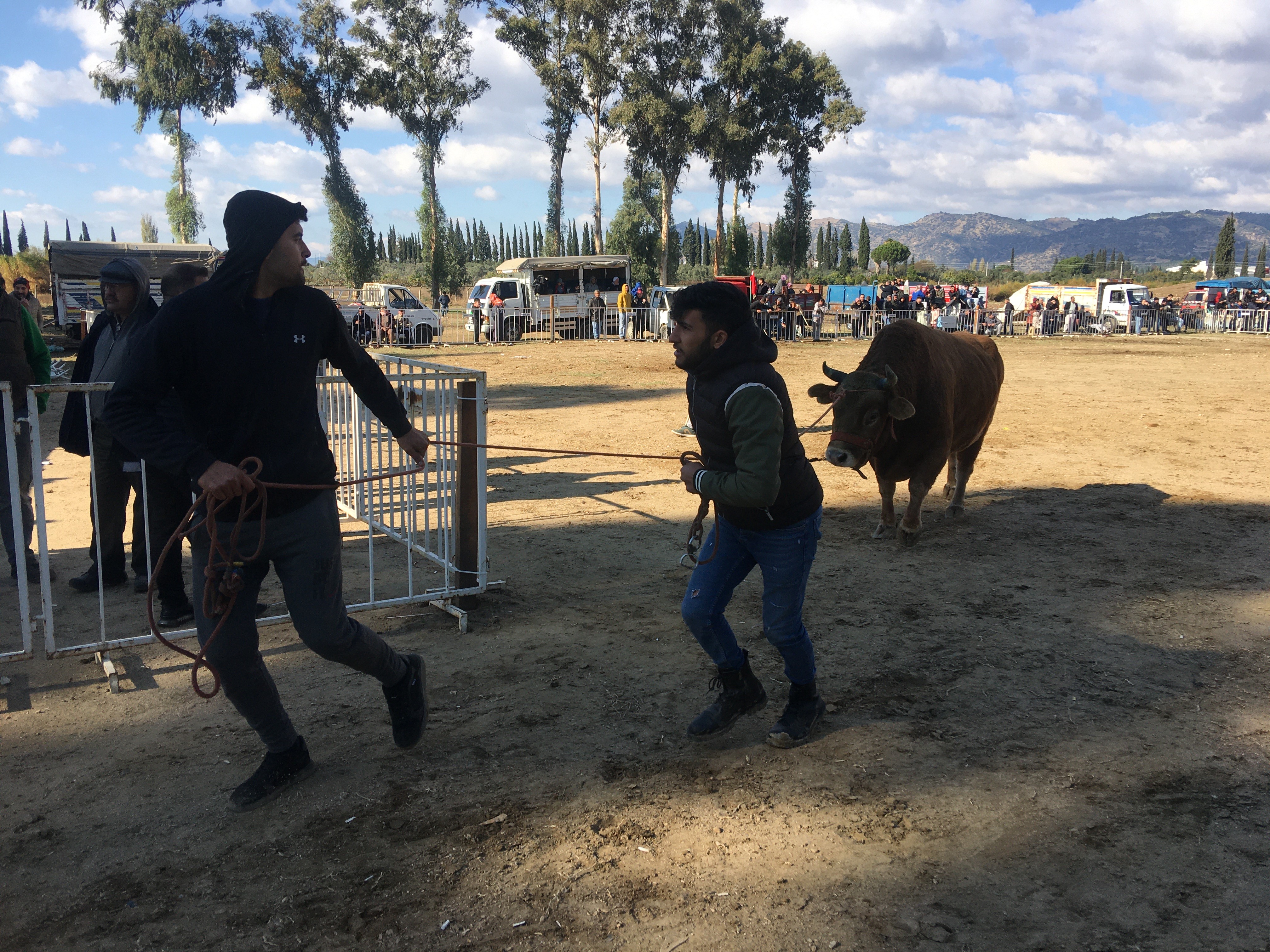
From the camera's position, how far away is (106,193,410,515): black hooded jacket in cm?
276

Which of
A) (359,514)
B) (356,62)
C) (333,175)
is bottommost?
(359,514)

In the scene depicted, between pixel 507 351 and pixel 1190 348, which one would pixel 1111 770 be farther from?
pixel 1190 348

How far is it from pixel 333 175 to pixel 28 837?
50712 millimetres

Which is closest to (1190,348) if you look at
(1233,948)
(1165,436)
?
(1165,436)

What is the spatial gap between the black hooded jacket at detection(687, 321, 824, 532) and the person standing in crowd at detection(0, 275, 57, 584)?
13.4ft

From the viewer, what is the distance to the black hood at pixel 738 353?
3.16 metres

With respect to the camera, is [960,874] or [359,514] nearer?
[960,874]

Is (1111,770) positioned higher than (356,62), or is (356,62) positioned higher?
(356,62)

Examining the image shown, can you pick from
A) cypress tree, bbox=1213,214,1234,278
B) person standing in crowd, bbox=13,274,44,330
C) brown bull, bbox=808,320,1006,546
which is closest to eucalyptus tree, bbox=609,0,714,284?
person standing in crowd, bbox=13,274,44,330

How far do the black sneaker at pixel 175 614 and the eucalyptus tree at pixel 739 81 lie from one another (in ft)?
134

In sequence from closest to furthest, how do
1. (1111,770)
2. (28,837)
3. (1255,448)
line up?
1. (28,837)
2. (1111,770)
3. (1255,448)

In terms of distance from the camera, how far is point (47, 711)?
3986 millimetres

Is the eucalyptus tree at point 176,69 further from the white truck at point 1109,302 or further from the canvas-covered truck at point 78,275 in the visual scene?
the white truck at point 1109,302

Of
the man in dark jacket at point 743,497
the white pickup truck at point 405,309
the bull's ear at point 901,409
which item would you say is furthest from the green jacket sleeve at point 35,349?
the white pickup truck at point 405,309
